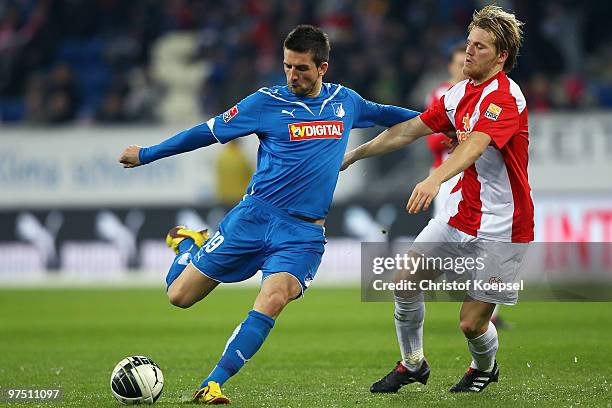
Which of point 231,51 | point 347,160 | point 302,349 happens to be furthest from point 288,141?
point 231,51

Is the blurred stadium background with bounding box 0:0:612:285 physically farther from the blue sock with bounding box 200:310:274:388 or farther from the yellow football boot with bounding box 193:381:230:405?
the yellow football boot with bounding box 193:381:230:405

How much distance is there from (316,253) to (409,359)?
0.98 metres

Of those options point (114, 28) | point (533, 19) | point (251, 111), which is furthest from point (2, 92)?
point (251, 111)

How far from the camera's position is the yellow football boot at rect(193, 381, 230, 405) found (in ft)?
21.1

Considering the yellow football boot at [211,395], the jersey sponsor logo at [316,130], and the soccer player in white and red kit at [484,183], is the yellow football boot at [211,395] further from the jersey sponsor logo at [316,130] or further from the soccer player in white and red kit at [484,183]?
the jersey sponsor logo at [316,130]

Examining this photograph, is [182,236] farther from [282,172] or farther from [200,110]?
[200,110]

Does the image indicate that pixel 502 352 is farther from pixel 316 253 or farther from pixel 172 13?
pixel 172 13

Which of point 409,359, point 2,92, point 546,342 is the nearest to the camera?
point 409,359

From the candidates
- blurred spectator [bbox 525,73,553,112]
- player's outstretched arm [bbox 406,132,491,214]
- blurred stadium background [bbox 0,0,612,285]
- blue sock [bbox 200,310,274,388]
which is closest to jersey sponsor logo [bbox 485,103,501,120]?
player's outstretched arm [bbox 406,132,491,214]

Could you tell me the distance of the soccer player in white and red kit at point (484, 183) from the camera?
6.67m

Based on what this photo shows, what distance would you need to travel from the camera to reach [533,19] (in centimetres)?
1850

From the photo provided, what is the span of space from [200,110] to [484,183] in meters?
13.0

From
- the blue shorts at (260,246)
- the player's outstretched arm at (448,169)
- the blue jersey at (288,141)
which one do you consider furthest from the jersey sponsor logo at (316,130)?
the player's outstretched arm at (448,169)

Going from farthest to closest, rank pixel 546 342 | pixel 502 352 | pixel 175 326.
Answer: pixel 175 326 → pixel 546 342 → pixel 502 352
